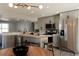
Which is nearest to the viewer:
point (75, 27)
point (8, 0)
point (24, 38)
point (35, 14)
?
point (8, 0)

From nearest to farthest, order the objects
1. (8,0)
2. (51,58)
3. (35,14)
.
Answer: (8,0), (51,58), (35,14)

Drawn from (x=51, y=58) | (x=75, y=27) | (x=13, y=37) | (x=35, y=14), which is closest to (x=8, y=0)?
(x=51, y=58)

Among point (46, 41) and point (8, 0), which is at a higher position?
point (8, 0)

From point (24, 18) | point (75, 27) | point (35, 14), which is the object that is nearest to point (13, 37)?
point (24, 18)

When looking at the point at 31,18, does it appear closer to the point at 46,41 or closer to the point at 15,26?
the point at 15,26

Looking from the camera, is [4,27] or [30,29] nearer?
[4,27]

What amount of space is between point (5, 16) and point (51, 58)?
5.22ft

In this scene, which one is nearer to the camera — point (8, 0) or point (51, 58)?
point (8, 0)

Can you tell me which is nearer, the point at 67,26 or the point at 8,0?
the point at 8,0

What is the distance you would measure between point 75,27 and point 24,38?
Answer: 2.59 metres

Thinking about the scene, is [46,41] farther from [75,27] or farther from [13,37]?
[75,27]

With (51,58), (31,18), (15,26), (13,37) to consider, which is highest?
(31,18)

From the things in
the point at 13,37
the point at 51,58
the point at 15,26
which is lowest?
the point at 51,58

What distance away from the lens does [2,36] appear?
2.63 meters
